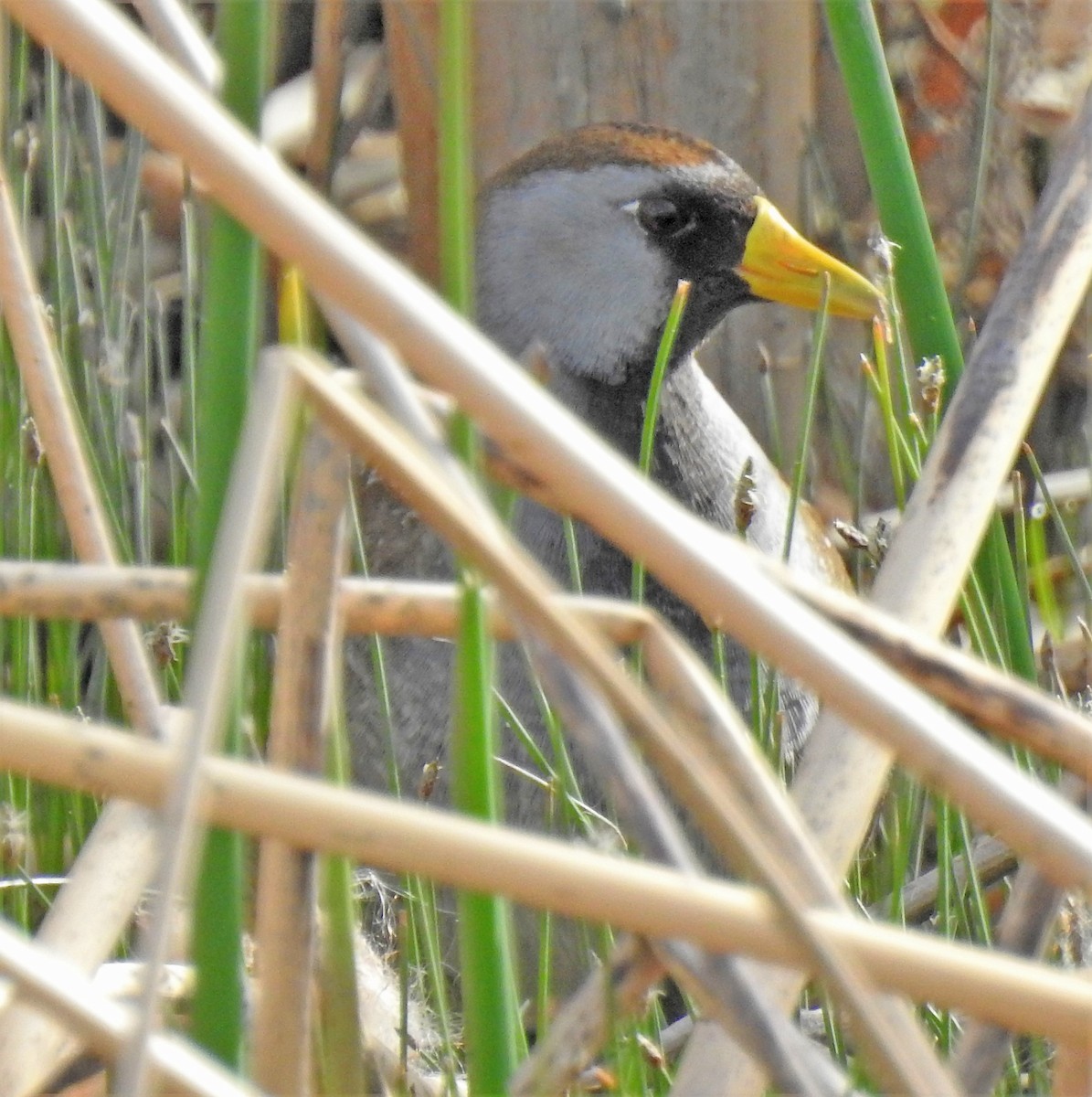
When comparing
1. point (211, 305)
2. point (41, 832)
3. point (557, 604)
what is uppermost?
point (211, 305)

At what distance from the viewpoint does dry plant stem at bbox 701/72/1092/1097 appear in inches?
34.5

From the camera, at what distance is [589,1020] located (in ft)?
2.49

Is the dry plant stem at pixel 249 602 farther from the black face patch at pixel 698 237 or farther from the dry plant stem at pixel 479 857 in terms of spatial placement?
the black face patch at pixel 698 237

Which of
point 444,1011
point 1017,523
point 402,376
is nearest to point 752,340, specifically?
point 1017,523

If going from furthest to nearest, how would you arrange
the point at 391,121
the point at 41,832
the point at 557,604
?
the point at 391,121, the point at 41,832, the point at 557,604

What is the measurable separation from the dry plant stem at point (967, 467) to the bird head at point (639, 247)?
0.55 m

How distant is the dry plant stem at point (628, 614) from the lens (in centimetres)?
72

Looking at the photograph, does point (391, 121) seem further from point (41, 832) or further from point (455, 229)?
point (455, 229)

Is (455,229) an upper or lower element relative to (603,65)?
lower

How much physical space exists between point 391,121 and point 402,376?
2328mm

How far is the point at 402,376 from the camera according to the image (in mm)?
692

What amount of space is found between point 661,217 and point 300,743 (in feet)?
3.15

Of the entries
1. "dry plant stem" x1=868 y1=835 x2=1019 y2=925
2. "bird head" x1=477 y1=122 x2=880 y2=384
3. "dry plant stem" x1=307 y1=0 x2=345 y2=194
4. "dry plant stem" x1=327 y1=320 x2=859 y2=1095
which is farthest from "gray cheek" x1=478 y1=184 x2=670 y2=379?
"dry plant stem" x1=327 y1=320 x2=859 y2=1095

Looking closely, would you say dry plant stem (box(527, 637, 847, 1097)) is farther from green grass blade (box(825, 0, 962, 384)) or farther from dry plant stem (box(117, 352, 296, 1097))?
green grass blade (box(825, 0, 962, 384))
